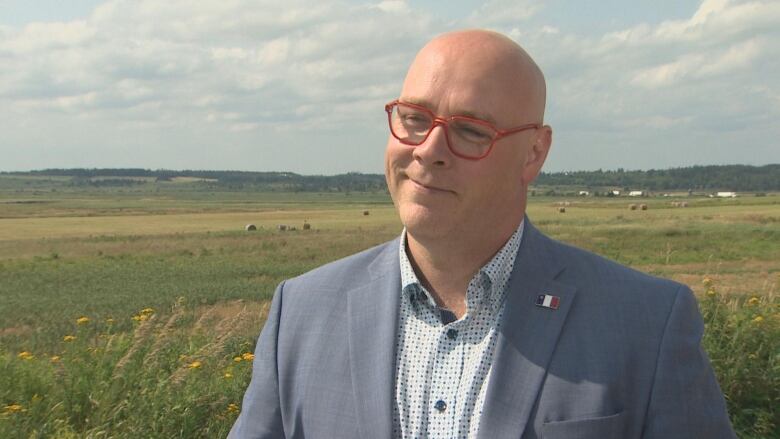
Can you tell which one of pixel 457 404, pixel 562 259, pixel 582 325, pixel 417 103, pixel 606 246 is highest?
pixel 417 103

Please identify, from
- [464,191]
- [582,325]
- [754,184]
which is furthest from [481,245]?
[754,184]

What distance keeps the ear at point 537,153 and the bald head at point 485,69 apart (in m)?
0.09

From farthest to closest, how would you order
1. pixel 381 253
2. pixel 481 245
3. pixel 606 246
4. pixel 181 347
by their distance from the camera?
pixel 606 246 → pixel 181 347 → pixel 381 253 → pixel 481 245

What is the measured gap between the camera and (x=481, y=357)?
185 cm

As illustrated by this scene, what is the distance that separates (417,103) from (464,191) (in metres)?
0.22

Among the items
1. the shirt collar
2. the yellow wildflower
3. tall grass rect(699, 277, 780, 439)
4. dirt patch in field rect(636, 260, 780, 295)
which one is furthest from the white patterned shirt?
dirt patch in field rect(636, 260, 780, 295)

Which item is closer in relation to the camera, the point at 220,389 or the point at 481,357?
the point at 481,357

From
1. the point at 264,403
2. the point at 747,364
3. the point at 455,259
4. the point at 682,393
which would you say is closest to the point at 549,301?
the point at 455,259

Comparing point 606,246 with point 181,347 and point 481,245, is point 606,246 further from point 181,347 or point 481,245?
point 481,245

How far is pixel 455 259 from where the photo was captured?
191cm

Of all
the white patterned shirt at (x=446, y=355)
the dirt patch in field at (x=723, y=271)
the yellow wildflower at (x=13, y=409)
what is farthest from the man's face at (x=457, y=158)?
the dirt patch in field at (x=723, y=271)

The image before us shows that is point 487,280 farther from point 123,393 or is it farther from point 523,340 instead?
point 123,393

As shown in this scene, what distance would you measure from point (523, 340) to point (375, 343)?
33cm

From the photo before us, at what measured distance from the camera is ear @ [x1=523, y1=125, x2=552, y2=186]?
1919mm
